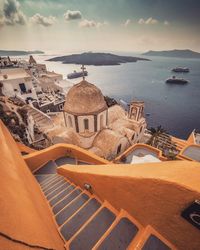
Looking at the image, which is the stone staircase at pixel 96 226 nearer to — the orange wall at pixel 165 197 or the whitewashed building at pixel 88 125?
the orange wall at pixel 165 197

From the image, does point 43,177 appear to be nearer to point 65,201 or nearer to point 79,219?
point 65,201

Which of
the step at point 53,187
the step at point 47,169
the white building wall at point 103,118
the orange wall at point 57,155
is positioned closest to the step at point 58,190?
the step at point 53,187

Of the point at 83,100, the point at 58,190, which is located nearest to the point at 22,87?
the point at 83,100

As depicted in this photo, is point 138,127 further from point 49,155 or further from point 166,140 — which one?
point 49,155

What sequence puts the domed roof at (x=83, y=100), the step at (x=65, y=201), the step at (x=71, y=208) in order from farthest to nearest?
the domed roof at (x=83, y=100)
the step at (x=65, y=201)
the step at (x=71, y=208)

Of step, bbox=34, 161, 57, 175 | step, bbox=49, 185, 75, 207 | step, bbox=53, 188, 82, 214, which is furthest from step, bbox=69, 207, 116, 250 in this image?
step, bbox=34, 161, 57, 175

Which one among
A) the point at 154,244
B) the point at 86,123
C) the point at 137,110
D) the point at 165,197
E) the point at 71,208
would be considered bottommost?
the point at 137,110

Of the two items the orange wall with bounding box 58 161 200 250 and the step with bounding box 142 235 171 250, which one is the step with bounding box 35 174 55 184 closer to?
the orange wall with bounding box 58 161 200 250
